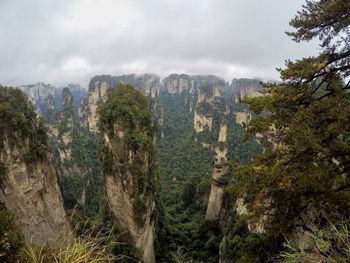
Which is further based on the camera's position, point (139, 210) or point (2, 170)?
point (139, 210)

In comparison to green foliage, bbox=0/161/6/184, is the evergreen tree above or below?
above

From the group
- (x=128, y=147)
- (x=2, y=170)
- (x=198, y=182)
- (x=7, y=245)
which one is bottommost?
(x=198, y=182)

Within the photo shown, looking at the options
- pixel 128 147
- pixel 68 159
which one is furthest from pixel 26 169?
pixel 68 159

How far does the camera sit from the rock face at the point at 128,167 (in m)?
22.2

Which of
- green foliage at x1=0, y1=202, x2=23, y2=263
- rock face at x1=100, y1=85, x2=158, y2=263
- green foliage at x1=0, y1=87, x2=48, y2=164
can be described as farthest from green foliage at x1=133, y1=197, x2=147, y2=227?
green foliage at x1=0, y1=202, x2=23, y2=263

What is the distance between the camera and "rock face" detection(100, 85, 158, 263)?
22203 millimetres

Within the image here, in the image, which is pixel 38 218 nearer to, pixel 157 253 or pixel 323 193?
pixel 157 253

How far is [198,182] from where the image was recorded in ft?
140

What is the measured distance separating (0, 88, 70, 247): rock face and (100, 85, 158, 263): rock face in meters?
3.68

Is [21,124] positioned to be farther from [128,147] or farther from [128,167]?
[128,167]

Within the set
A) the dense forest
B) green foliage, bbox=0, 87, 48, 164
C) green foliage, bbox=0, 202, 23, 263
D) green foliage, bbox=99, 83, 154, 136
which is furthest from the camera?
green foliage, bbox=99, 83, 154, 136

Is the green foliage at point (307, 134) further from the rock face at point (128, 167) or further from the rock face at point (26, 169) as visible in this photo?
the rock face at point (128, 167)

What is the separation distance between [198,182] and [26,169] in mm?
26088

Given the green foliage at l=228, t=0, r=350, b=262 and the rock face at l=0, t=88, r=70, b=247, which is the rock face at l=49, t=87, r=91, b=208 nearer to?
the rock face at l=0, t=88, r=70, b=247
